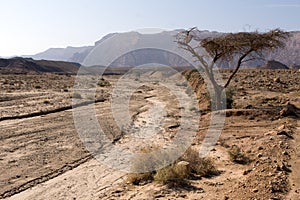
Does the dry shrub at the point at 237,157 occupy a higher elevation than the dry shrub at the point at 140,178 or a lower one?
higher

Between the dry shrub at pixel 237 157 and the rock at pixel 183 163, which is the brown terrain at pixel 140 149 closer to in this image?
the dry shrub at pixel 237 157

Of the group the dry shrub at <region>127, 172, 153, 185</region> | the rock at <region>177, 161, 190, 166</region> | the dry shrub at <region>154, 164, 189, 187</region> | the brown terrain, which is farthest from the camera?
the rock at <region>177, 161, 190, 166</region>

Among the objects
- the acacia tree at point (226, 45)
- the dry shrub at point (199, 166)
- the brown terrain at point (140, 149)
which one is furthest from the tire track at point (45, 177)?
the acacia tree at point (226, 45)

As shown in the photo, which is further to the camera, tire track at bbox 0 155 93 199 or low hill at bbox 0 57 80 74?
low hill at bbox 0 57 80 74

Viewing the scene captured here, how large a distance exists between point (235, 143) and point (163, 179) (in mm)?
4632

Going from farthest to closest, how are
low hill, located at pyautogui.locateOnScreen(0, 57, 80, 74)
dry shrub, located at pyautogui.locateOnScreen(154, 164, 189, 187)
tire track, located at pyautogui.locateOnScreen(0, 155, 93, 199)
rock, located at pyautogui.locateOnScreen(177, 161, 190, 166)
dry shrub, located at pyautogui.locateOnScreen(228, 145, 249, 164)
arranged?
low hill, located at pyautogui.locateOnScreen(0, 57, 80, 74) → dry shrub, located at pyautogui.locateOnScreen(228, 145, 249, 164) → rock, located at pyautogui.locateOnScreen(177, 161, 190, 166) → tire track, located at pyautogui.locateOnScreen(0, 155, 93, 199) → dry shrub, located at pyautogui.locateOnScreen(154, 164, 189, 187)

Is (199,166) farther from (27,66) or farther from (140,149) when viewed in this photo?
(27,66)

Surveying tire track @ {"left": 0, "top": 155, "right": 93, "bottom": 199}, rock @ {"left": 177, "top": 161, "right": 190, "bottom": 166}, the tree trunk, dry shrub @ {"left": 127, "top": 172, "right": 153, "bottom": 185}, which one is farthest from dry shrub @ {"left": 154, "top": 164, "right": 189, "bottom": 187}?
the tree trunk

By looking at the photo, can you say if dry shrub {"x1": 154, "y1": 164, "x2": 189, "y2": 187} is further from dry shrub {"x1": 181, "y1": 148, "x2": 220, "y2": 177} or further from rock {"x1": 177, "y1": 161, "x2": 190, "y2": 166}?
dry shrub {"x1": 181, "y1": 148, "x2": 220, "y2": 177}

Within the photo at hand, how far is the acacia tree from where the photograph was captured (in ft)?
62.0

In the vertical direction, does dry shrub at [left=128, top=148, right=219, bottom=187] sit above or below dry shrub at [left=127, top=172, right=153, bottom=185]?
above

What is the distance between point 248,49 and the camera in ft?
63.4

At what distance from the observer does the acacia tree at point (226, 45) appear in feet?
62.0

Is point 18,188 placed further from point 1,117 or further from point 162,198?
point 1,117
